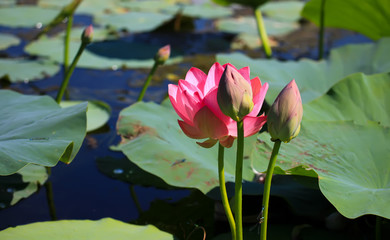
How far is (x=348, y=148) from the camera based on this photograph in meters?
0.96

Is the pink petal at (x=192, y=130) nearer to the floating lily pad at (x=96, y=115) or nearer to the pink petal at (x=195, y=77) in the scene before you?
the pink petal at (x=195, y=77)

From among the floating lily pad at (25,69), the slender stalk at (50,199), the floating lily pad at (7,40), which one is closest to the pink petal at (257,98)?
the slender stalk at (50,199)

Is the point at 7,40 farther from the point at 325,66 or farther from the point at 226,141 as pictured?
the point at 226,141

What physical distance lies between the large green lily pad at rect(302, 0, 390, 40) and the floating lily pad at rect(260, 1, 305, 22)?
42.2 inches

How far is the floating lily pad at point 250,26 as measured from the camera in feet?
9.45

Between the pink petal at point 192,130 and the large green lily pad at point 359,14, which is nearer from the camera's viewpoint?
the pink petal at point 192,130

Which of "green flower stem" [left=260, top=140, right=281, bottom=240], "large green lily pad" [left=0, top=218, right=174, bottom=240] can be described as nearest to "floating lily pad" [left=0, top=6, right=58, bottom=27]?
"large green lily pad" [left=0, top=218, right=174, bottom=240]

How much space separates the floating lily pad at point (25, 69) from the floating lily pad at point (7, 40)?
190 millimetres

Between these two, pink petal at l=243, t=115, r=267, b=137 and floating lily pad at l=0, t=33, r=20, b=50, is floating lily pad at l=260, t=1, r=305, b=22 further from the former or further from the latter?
pink petal at l=243, t=115, r=267, b=137

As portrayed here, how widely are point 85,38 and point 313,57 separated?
4.94ft

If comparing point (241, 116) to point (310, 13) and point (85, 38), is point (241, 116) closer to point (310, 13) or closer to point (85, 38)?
point (85, 38)

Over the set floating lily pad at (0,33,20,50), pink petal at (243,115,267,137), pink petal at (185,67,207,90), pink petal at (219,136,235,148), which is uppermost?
pink petal at (185,67,207,90)

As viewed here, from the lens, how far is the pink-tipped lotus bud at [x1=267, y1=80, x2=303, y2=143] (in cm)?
65

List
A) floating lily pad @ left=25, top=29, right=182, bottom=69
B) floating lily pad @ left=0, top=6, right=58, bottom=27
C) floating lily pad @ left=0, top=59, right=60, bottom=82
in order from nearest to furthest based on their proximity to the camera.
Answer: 1. floating lily pad @ left=0, top=59, right=60, bottom=82
2. floating lily pad @ left=25, top=29, right=182, bottom=69
3. floating lily pad @ left=0, top=6, right=58, bottom=27
